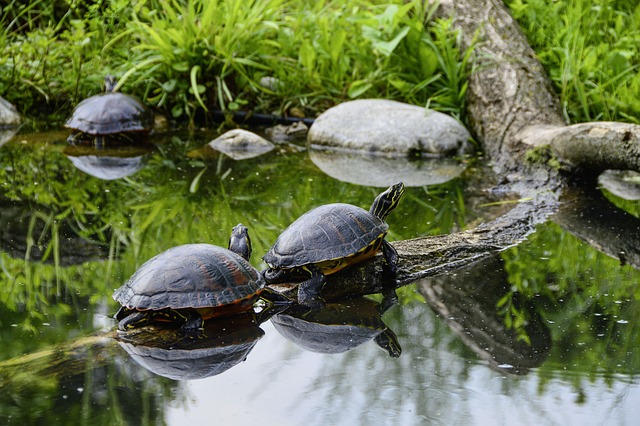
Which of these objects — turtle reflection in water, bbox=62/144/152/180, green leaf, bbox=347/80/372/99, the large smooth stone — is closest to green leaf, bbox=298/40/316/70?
green leaf, bbox=347/80/372/99

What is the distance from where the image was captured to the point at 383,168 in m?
6.66

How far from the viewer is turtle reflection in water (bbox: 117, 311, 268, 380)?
2.81 metres

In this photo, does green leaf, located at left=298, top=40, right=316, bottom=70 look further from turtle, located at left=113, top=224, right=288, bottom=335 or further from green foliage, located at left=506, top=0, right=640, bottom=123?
turtle, located at left=113, top=224, right=288, bottom=335

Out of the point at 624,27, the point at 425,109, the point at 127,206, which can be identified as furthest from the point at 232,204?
the point at 624,27

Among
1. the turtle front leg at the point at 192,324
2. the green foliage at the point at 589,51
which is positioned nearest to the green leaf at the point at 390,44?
the green foliage at the point at 589,51

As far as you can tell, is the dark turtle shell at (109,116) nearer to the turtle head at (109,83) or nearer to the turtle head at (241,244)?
the turtle head at (109,83)

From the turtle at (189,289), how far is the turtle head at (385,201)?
823 millimetres

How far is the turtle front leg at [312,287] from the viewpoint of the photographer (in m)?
3.46

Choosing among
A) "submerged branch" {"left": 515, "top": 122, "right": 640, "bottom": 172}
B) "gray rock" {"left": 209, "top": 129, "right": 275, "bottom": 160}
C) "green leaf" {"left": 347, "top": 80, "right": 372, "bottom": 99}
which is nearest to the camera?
"submerged branch" {"left": 515, "top": 122, "right": 640, "bottom": 172}

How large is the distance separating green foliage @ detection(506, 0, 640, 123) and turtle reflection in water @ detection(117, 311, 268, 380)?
452 cm

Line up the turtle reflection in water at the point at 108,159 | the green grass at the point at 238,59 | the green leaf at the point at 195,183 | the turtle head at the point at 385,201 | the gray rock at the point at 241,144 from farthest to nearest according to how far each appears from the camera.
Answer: the green grass at the point at 238,59 < the gray rock at the point at 241,144 < the turtle reflection in water at the point at 108,159 < the green leaf at the point at 195,183 < the turtle head at the point at 385,201

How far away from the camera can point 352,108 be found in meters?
7.53

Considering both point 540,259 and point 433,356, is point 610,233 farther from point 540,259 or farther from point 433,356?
point 433,356

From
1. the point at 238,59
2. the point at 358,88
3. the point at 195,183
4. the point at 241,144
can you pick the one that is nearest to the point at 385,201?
the point at 195,183
